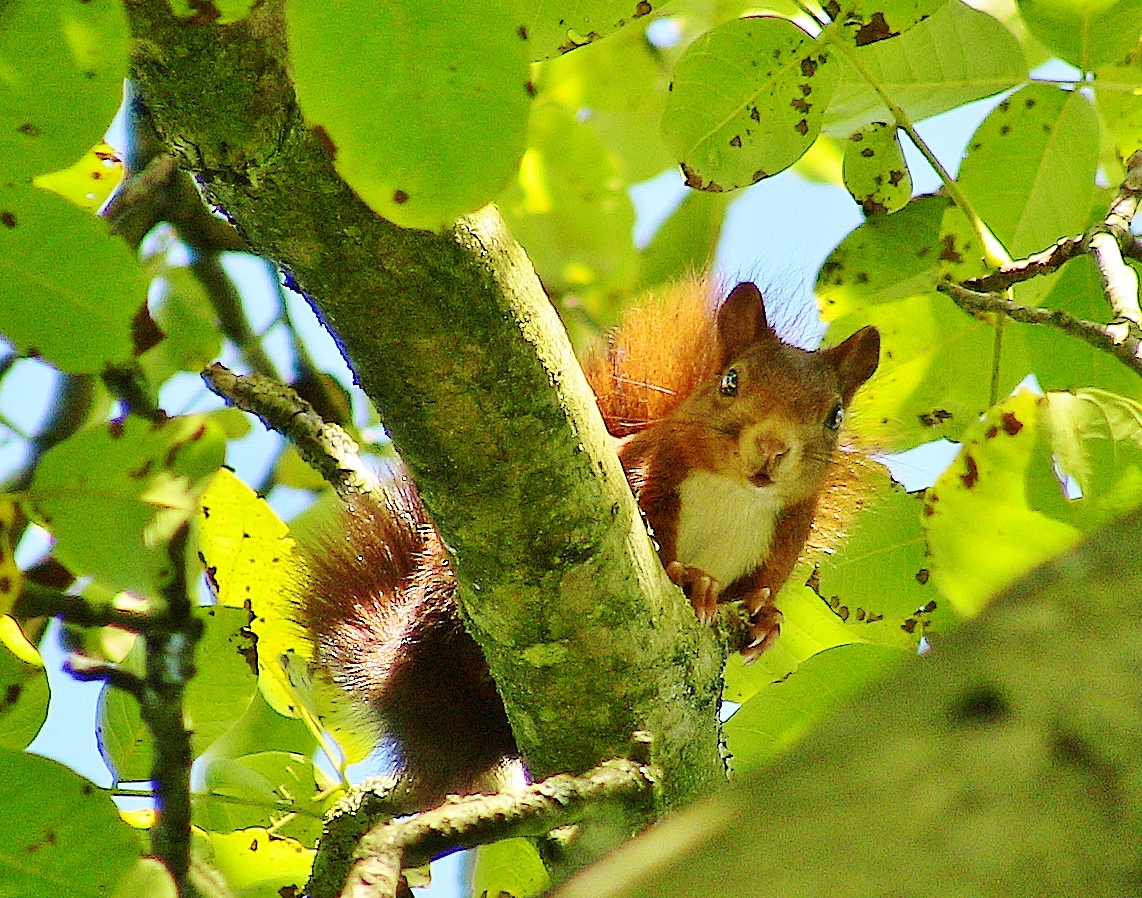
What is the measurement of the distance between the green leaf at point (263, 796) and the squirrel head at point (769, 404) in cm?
83

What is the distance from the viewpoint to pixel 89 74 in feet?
3.17

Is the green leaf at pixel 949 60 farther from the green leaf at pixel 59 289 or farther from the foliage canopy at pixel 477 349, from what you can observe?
the green leaf at pixel 59 289

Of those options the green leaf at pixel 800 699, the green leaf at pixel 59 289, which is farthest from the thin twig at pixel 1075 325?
the green leaf at pixel 59 289

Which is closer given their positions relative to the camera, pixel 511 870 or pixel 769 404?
pixel 511 870

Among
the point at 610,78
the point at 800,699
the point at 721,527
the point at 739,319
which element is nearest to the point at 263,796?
the point at 800,699

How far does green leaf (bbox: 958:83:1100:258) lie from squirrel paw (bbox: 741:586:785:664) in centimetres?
66

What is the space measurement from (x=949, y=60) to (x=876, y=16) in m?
0.35

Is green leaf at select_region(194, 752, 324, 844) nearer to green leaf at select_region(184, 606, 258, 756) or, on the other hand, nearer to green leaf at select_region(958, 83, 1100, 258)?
green leaf at select_region(184, 606, 258, 756)

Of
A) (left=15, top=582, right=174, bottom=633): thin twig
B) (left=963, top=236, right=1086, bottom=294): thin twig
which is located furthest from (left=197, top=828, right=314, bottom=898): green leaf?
(left=963, top=236, right=1086, bottom=294): thin twig

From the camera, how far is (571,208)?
281cm

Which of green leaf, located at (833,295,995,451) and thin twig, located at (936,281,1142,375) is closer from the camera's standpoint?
thin twig, located at (936,281,1142,375)

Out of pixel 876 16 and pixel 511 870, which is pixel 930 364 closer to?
pixel 876 16

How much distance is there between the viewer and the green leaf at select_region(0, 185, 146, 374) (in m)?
1.03

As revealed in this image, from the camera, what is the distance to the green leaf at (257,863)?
1.64 metres
